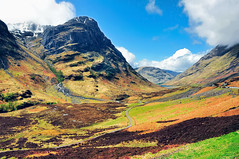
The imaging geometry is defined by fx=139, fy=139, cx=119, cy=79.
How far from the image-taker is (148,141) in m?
32.9

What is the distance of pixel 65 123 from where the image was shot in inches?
3219

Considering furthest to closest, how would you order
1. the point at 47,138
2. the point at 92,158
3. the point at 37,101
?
1. the point at 37,101
2. the point at 47,138
3. the point at 92,158

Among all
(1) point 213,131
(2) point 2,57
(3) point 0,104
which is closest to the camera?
(1) point 213,131

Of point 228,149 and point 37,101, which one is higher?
point 37,101

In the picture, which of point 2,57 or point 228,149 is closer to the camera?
point 228,149

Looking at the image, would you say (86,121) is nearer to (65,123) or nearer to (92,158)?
(65,123)

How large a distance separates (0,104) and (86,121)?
9183 centimetres

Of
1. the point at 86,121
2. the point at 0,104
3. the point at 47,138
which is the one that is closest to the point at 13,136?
the point at 47,138

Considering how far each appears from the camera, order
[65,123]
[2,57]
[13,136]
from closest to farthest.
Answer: [13,136], [65,123], [2,57]

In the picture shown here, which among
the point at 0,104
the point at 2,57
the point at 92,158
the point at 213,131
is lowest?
the point at 92,158

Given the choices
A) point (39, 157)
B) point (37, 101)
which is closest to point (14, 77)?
point (37, 101)

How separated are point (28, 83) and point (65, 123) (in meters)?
→ 140

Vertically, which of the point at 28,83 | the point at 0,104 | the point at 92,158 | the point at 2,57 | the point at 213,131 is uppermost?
the point at 2,57

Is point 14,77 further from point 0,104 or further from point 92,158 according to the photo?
point 92,158
